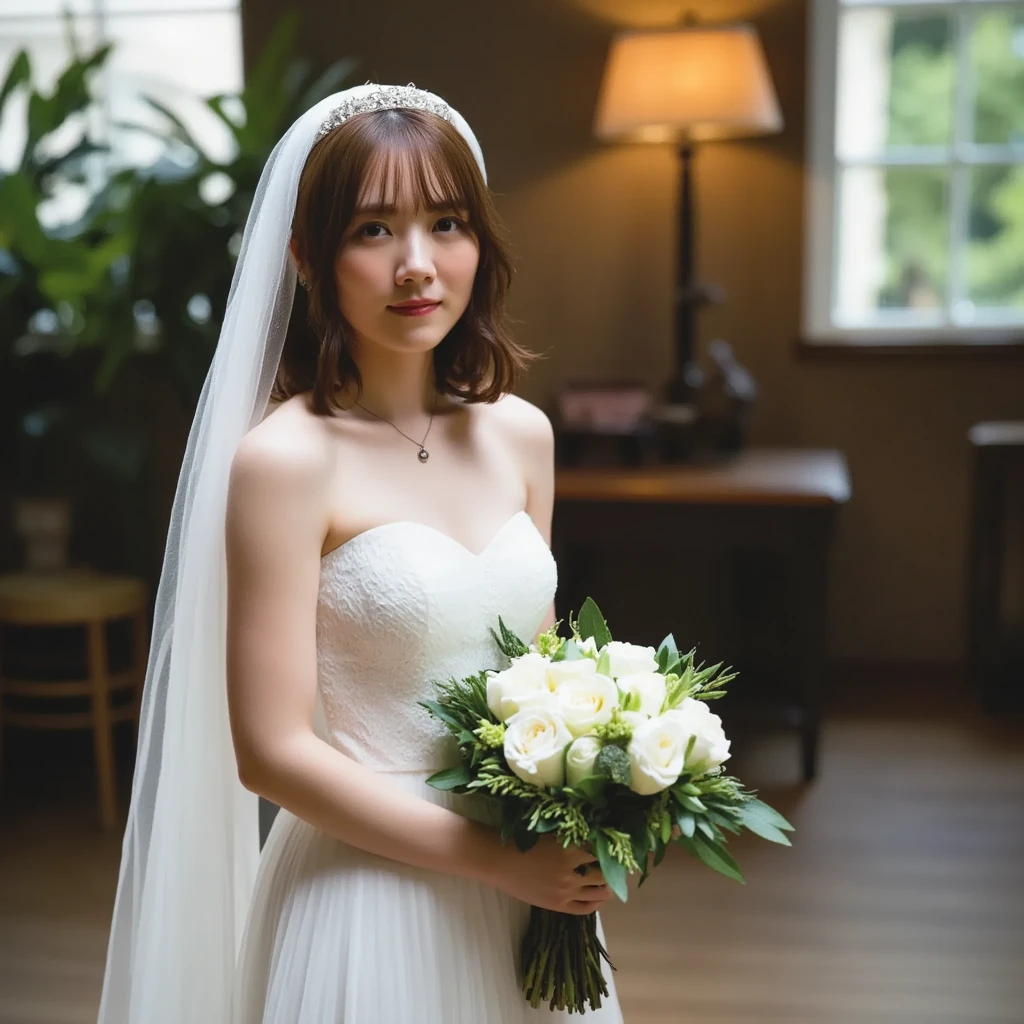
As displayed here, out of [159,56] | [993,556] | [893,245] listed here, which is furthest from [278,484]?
[159,56]

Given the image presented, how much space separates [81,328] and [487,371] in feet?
8.33

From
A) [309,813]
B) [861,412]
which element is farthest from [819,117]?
[309,813]

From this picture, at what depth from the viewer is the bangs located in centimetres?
129

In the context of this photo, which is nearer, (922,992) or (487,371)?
(487,371)

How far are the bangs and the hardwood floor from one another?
165cm

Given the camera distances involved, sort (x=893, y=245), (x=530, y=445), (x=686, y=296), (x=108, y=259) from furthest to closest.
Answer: (x=893, y=245), (x=686, y=296), (x=108, y=259), (x=530, y=445)

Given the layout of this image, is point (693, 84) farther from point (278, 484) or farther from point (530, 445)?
point (278, 484)

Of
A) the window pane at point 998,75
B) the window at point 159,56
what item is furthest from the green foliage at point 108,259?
the window pane at point 998,75

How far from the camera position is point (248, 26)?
4305 millimetres

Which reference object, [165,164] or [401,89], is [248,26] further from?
[401,89]

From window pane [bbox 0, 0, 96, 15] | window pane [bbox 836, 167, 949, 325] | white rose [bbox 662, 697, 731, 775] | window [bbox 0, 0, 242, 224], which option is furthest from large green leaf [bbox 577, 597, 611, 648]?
window pane [bbox 0, 0, 96, 15]

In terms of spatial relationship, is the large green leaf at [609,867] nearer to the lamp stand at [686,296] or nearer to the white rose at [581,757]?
the white rose at [581,757]

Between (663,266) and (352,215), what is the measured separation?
3161mm

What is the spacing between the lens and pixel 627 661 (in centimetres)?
128
